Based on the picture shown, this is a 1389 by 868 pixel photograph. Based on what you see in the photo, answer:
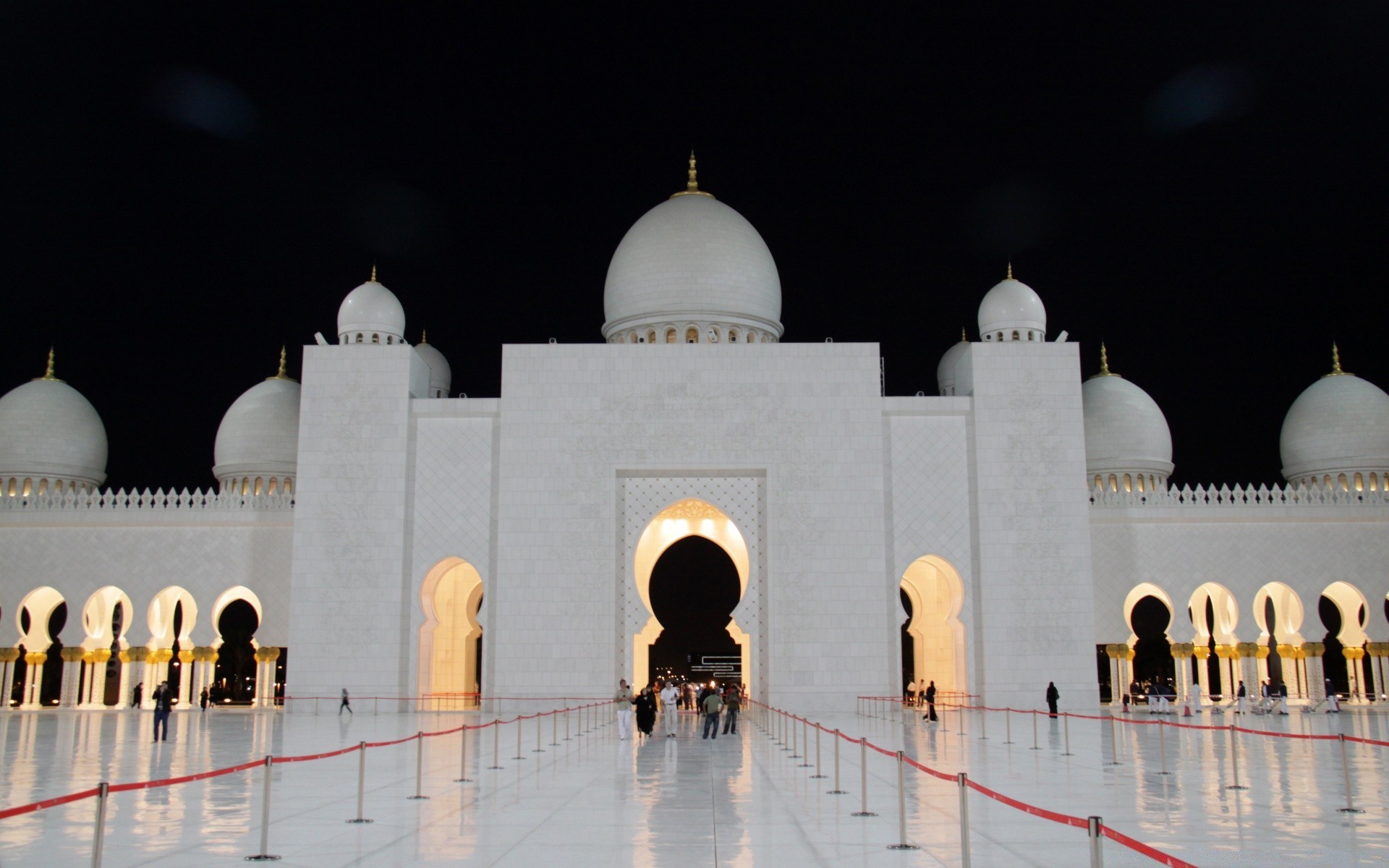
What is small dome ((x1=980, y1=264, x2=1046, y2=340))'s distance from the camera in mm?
24484

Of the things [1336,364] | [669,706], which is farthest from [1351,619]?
[669,706]

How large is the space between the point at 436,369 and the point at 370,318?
5.27m

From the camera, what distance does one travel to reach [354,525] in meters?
22.3

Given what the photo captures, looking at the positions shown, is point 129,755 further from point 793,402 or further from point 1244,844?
point 793,402

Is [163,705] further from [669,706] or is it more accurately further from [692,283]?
[692,283]

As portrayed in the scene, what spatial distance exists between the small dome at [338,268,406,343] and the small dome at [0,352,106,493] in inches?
328

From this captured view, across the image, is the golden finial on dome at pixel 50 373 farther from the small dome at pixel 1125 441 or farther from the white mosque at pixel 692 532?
the small dome at pixel 1125 441

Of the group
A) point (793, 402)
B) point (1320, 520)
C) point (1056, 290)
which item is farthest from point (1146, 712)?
point (1056, 290)

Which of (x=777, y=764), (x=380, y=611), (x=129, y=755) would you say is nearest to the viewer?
(x=777, y=764)

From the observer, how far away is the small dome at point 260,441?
28219 mm

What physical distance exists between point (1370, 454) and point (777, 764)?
22104 mm

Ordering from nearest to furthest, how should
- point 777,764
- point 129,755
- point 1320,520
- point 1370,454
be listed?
point 777,764
point 129,755
point 1320,520
point 1370,454

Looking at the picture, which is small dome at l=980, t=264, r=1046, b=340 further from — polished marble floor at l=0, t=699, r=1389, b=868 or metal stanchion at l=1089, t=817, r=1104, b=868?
metal stanchion at l=1089, t=817, r=1104, b=868

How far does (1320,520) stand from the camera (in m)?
25.1
